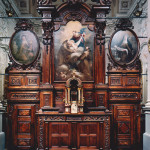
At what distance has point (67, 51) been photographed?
954 centimetres

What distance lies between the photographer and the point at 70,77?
30.9 ft

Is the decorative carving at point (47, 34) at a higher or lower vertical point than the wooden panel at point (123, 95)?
higher

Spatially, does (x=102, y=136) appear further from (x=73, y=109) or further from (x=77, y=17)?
(x=77, y=17)

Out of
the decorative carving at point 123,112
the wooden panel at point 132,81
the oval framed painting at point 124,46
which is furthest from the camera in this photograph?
the oval framed painting at point 124,46

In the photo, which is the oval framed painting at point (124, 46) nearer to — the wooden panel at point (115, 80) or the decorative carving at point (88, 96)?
the wooden panel at point (115, 80)

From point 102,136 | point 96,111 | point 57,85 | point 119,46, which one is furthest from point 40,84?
point 119,46

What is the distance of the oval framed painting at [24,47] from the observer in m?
9.64

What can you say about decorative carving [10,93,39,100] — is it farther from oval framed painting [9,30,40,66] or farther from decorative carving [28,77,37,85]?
oval framed painting [9,30,40,66]

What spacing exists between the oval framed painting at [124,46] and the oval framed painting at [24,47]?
3.56 meters

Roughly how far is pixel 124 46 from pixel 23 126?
19.4ft

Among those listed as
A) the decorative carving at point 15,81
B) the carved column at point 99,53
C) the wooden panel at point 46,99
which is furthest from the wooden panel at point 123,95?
the decorative carving at point 15,81

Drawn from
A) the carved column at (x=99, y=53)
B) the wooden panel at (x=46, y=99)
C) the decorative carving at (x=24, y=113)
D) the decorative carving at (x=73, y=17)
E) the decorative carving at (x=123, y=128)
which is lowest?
the decorative carving at (x=123, y=128)

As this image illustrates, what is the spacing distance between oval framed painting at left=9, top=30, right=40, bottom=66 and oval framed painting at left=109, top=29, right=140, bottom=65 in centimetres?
356

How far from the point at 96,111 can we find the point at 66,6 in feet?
16.1
